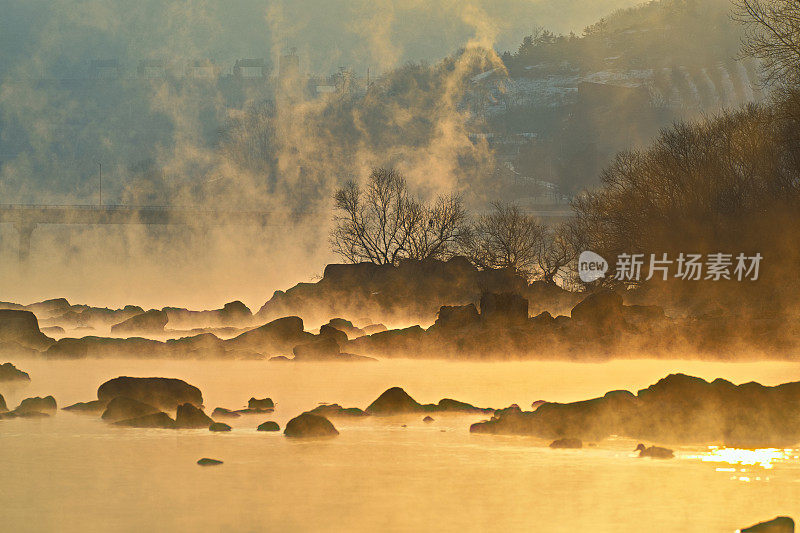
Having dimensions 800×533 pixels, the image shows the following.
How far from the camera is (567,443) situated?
2478cm

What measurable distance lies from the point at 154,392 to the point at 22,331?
26.0 metres

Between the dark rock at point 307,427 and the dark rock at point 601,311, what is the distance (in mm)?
28630

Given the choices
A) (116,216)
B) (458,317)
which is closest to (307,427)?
(458,317)

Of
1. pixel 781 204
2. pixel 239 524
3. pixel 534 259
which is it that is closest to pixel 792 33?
pixel 781 204

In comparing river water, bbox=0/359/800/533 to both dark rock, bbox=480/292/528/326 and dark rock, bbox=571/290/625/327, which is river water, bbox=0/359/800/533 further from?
dark rock, bbox=480/292/528/326

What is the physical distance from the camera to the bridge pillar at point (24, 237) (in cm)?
16457

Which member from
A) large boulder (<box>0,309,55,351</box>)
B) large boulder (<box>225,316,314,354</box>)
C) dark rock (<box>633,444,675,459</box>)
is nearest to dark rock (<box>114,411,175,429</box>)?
dark rock (<box>633,444,675,459</box>)

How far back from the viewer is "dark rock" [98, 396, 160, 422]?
2928cm

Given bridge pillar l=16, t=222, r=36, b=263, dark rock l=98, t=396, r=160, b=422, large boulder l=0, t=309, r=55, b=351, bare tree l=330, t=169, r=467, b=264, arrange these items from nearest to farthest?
dark rock l=98, t=396, r=160, b=422 < large boulder l=0, t=309, r=55, b=351 < bare tree l=330, t=169, r=467, b=264 < bridge pillar l=16, t=222, r=36, b=263

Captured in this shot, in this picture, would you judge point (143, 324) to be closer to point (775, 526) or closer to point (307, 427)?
point (307, 427)

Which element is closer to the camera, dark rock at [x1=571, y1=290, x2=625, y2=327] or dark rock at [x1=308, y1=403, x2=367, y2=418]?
dark rock at [x1=308, y1=403, x2=367, y2=418]

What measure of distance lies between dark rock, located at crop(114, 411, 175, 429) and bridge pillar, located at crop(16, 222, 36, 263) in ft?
473

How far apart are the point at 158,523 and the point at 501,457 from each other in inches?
331

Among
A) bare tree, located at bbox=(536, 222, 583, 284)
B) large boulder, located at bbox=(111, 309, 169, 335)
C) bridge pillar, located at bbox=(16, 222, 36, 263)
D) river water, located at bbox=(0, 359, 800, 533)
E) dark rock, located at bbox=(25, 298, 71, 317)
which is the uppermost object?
bridge pillar, located at bbox=(16, 222, 36, 263)
